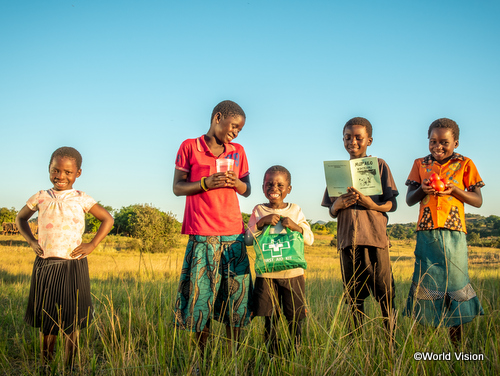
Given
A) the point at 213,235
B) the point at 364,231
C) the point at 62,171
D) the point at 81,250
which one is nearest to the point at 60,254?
the point at 81,250

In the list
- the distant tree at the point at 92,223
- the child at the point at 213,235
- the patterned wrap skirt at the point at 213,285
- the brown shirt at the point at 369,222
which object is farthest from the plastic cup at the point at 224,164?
the distant tree at the point at 92,223

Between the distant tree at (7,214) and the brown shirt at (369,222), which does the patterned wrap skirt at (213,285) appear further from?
the distant tree at (7,214)

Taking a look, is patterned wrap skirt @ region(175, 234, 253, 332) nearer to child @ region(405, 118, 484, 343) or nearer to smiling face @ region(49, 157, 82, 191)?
smiling face @ region(49, 157, 82, 191)

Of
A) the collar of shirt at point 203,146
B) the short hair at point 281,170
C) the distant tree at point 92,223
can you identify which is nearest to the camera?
the collar of shirt at point 203,146

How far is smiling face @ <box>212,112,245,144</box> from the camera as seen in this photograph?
324 centimetres

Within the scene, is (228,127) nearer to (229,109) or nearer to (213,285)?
(229,109)

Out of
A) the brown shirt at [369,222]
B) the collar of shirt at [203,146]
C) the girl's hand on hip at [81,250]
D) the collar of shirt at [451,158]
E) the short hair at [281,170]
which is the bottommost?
the girl's hand on hip at [81,250]

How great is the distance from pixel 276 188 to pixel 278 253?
24.4 inches

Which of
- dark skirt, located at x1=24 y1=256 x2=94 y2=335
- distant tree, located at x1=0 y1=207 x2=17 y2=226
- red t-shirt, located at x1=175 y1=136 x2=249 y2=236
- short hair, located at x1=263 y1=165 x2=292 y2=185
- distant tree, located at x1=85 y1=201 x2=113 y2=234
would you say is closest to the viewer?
dark skirt, located at x1=24 y1=256 x2=94 y2=335

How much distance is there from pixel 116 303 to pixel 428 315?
4.22 m

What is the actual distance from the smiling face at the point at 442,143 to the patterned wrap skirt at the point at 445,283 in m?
0.72

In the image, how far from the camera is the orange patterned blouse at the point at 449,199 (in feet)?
10.7

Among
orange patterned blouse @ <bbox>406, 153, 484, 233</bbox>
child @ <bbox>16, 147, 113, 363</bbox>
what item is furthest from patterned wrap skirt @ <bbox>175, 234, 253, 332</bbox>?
orange patterned blouse @ <bbox>406, 153, 484, 233</bbox>

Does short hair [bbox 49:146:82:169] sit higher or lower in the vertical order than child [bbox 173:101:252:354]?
higher
